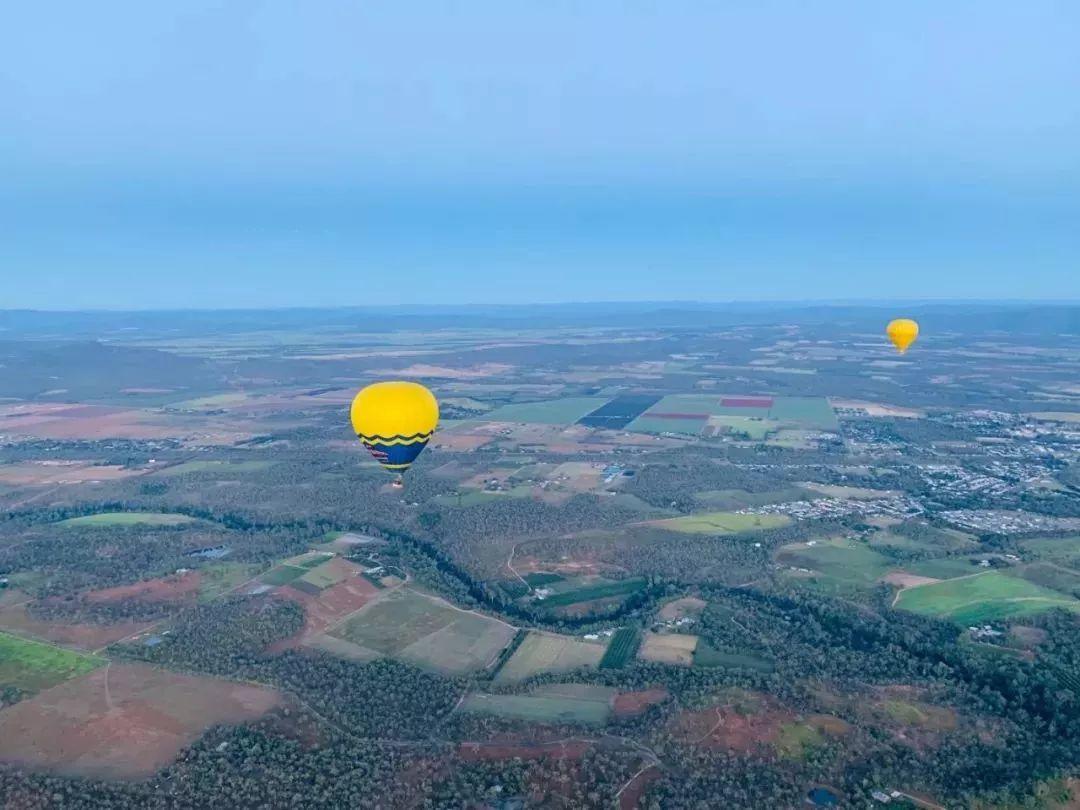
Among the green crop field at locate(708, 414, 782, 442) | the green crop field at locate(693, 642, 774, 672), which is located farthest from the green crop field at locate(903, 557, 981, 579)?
the green crop field at locate(708, 414, 782, 442)

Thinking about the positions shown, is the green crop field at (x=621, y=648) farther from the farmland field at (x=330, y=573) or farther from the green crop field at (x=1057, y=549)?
the green crop field at (x=1057, y=549)

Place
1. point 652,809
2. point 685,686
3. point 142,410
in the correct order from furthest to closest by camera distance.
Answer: point 142,410 < point 685,686 < point 652,809

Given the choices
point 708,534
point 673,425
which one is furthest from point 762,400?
point 708,534

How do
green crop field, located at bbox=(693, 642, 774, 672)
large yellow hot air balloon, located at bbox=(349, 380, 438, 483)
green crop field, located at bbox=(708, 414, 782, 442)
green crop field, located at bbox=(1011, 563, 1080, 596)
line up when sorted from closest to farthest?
green crop field, located at bbox=(693, 642, 774, 672) < large yellow hot air balloon, located at bbox=(349, 380, 438, 483) < green crop field, located at bbox=(1011, 563, 1080, 596) < green crop field, located at bbox=(708, 414, 782, 442)

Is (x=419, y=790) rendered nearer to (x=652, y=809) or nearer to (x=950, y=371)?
(x=652, y=809)

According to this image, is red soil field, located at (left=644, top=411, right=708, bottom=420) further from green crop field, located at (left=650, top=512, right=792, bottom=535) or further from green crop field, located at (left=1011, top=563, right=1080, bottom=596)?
green crop field, located at (left=1011, top=563, right=1080, bottom=596)
